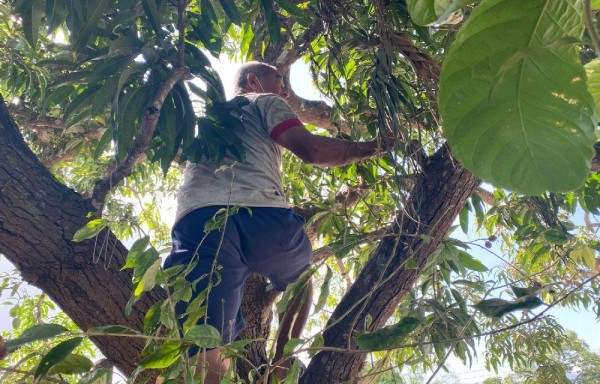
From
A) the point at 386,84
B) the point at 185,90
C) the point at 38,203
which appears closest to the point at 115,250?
the point at 38,203

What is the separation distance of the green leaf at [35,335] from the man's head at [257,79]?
53.6 inches

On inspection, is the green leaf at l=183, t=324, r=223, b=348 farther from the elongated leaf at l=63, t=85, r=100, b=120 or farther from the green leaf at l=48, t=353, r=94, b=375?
the elongated leaf at l=63, t=85, r=100, b=120

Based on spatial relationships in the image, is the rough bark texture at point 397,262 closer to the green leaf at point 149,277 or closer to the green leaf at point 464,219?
the green leaf at point 464,219

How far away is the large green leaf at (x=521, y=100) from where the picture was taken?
1.28ft

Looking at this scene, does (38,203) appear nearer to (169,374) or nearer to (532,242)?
(169,374)

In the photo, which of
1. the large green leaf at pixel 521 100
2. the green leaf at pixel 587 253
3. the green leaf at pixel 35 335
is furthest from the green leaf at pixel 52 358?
the green leaf at pixel 587 253

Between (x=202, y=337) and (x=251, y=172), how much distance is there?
2.58ft

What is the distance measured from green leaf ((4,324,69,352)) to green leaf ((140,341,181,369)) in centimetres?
13

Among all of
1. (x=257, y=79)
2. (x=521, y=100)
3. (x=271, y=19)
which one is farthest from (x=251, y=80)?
(x=521, y=100)

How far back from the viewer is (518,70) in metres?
0.41

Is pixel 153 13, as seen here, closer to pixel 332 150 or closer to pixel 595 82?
pixel 332 150

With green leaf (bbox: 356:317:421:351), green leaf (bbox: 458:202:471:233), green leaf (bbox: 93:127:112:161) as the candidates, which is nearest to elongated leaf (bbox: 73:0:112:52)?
green leaf (bbox: 93:127:112:161)

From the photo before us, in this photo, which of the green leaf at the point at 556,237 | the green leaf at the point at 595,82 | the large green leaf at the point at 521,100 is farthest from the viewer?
the green leaf at the point at 556,237

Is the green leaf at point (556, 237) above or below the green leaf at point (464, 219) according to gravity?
below
